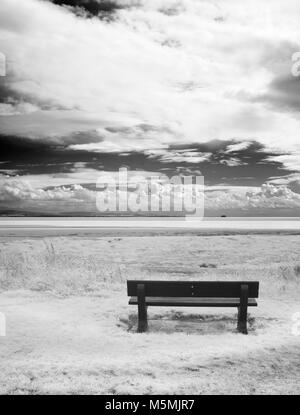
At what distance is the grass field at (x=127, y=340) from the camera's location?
453 centimetres

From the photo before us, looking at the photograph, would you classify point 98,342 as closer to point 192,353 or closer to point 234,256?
point 192,353

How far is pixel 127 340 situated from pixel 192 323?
1.67 metres

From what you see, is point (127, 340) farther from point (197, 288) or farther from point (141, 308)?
point (197, 288)

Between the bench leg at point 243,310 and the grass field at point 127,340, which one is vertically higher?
the bench leg at point 243,310

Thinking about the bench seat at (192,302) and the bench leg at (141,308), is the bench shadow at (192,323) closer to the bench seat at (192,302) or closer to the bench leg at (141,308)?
the bench leg at (141,308)

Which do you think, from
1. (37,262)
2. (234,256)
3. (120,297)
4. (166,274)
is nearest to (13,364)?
(120,297)

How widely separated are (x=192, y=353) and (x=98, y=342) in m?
1.48

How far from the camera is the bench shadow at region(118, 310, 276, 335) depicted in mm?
6770

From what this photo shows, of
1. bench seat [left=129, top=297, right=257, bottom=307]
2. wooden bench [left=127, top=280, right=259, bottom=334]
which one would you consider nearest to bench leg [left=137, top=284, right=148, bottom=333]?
wooden bench [left=127, top=280, right=259, bottom=334]

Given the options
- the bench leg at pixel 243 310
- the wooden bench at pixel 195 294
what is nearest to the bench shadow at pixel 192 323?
the bench leg at pixel 243 310

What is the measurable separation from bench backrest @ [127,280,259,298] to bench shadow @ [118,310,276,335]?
0.70m

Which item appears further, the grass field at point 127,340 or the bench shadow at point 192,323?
the bench shadow at point 192,323

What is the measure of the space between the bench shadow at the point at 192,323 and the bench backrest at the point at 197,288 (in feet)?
2.31
